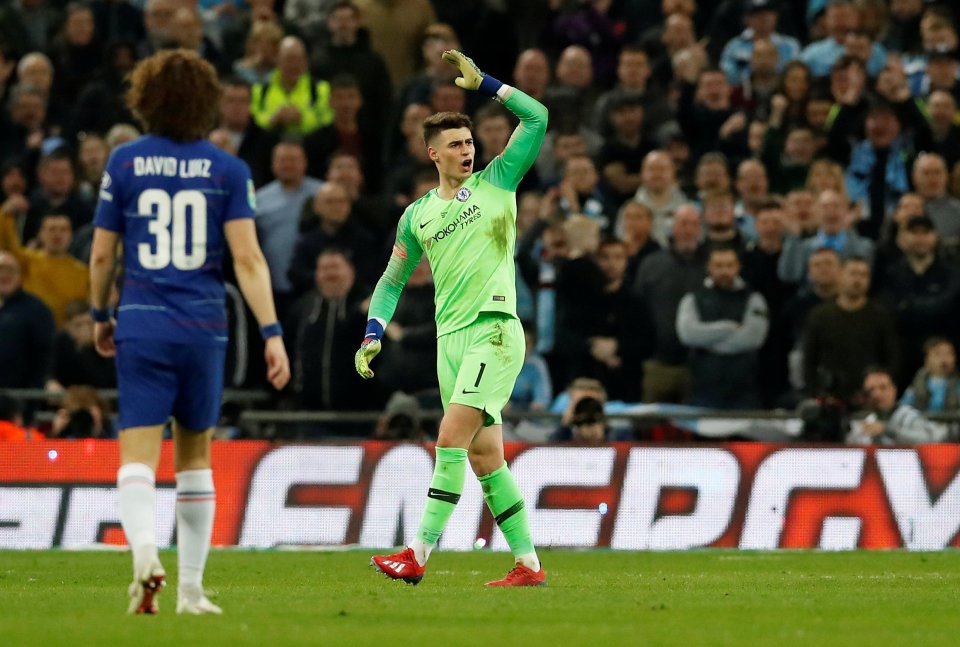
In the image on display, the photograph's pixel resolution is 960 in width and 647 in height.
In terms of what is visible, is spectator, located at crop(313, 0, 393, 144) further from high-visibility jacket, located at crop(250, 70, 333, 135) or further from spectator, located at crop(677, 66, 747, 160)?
spectator, located at crop(677, 66, 747, 160)

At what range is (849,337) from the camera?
17.8m

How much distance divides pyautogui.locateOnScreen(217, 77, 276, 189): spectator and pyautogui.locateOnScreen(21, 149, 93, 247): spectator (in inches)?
65.7

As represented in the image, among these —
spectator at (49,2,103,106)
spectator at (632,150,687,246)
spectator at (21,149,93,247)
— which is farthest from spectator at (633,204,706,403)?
spectator at (49,2,103,106)

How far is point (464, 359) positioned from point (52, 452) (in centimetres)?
636

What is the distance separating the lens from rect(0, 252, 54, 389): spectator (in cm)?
1831

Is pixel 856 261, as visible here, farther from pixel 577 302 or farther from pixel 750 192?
pixel 577 302

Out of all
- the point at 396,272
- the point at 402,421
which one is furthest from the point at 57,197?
the point at 396,272

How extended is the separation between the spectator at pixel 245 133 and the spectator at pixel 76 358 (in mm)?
2706

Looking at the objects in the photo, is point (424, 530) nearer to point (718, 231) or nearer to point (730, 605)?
point (730, 605)

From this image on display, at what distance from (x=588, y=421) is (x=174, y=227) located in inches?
336

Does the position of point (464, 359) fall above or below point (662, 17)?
below

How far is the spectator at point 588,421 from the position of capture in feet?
55.6

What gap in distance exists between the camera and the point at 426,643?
801cm

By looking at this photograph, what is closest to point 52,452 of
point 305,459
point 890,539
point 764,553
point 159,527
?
point 159,527
